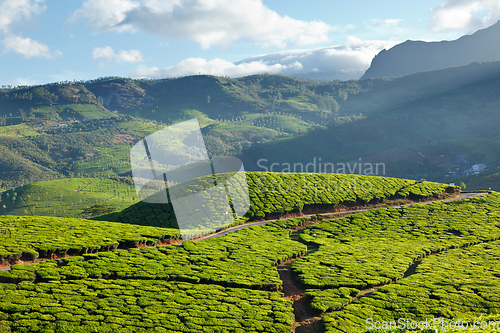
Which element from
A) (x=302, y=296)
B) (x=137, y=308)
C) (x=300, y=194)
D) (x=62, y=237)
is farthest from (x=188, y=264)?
(x=300, y=194)

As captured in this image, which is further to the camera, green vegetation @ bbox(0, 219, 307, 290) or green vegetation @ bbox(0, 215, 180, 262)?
green vegetation @ bbox(0, 215, 180, 262)

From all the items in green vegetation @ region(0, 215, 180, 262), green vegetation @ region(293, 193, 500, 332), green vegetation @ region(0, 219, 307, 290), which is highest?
green vegetation @ region(0, 215, 180, 262)

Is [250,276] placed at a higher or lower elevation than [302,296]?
higher

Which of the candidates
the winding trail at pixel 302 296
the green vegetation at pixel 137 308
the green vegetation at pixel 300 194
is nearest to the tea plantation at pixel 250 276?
the green vegetation at pixel 137 308

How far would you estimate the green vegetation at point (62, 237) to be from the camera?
3681 cm

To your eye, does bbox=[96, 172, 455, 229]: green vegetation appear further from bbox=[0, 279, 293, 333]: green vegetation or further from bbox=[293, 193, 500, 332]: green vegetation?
bbox=[0, 279, 293, 333]: green vegetation

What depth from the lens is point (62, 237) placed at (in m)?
41.9

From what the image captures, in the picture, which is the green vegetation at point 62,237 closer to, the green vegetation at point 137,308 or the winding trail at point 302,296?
A: the green vegetation at point 137,308

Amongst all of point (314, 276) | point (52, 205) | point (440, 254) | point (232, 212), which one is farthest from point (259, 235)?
point (52, 205)

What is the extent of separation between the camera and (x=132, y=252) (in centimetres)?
3953

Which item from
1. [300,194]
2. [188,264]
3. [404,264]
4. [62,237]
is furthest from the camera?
[300,194]

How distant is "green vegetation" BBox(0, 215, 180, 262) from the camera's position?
36.8 metres

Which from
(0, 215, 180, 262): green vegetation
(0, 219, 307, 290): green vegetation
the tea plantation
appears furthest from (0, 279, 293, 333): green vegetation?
Answer: (0, 215, 180, 262): green vegetation

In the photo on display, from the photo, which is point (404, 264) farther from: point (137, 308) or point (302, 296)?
point (137, 308)
